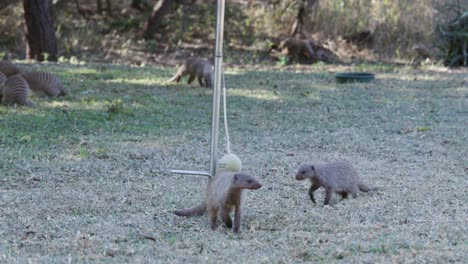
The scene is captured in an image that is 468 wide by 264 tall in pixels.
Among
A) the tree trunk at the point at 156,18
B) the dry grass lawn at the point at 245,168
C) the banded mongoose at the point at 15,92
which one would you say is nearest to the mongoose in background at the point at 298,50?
the dry grass lawn at the point at 245,168

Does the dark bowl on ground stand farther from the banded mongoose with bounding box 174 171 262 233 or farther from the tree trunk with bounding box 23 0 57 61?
the banded mongoose with bounding box 174 171 262 233

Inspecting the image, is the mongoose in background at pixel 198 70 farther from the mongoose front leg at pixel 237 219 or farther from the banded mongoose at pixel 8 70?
the mongoose front leg at pixel 237 219

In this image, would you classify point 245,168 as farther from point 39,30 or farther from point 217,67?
point 39,30

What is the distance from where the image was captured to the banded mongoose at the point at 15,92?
8.54m

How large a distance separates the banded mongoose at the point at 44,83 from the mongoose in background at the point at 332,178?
497 cm

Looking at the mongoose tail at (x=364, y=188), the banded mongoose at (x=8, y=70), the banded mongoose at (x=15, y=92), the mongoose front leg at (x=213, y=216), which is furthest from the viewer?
the banded mongoose at (x=8, y=70)

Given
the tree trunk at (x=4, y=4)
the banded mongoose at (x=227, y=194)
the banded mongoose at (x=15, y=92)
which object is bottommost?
the banded mongoose at (x=15, y=92)

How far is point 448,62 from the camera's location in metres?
13.3

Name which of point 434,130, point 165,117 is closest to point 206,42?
point 165,117

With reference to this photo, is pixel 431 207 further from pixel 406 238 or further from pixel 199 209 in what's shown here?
pixel 199 209

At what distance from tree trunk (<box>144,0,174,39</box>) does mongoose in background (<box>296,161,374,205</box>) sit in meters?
10.6

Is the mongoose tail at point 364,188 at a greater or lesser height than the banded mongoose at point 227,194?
lesser

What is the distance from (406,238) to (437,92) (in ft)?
21.7

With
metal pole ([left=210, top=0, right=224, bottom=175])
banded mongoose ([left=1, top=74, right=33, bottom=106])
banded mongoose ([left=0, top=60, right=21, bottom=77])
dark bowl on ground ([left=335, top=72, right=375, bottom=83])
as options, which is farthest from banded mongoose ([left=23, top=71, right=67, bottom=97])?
metal pole ([left=210, top=0, right=224, bottom=175])
